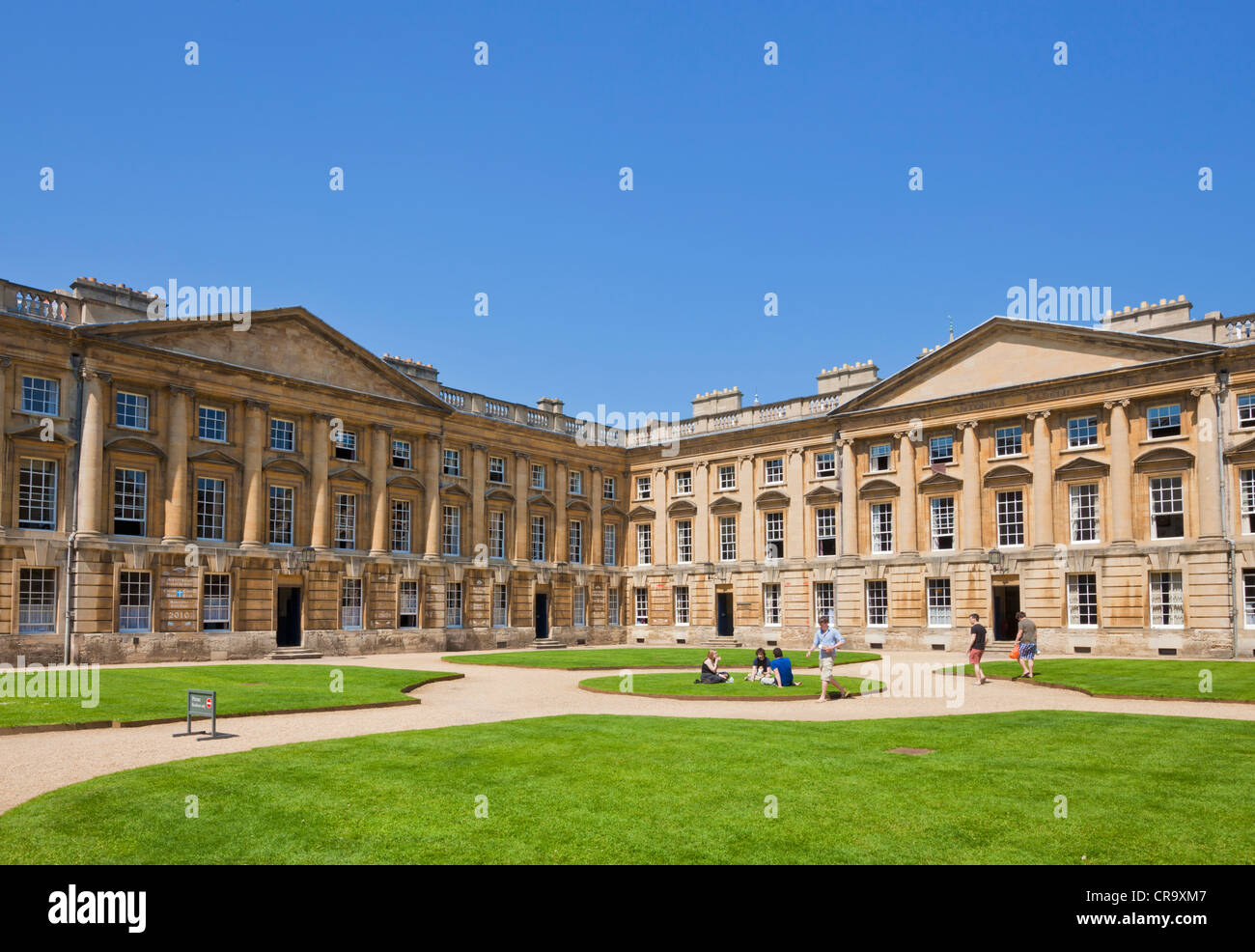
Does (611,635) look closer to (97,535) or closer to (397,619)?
(397,619)

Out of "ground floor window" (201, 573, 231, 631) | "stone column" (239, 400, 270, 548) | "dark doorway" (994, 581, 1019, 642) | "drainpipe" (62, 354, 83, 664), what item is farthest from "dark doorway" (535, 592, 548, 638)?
"drainpipe" (62, 354, 83, 664)

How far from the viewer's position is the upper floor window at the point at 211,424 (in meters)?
40.2

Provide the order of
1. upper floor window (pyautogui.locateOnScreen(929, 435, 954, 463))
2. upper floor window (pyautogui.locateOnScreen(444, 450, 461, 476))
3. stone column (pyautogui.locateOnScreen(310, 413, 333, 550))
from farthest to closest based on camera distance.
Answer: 1. upper floor window (pyautogui.locateOnScreen(444, 450, 461, 476))
2. upper floor window (pyautogui.locateOnScreen(929, 435, 954, 463))
3. stone column (pyautogui.locateOnScreen(310, 413, 333, 550))

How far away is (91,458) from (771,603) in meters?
33.8

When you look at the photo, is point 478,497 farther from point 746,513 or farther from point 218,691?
point 218,691

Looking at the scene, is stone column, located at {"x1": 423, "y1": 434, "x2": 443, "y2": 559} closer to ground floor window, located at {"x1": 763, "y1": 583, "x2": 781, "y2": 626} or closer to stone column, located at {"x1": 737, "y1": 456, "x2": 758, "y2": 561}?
stone column, located at {"x1": 737, "y1": 456, "x2": 758, "y2": 561}

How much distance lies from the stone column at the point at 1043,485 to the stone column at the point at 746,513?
15512mm

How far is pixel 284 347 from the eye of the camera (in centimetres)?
4322

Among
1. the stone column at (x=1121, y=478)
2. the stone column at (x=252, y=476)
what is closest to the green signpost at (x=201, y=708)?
the stone column at (x=252, y=476)

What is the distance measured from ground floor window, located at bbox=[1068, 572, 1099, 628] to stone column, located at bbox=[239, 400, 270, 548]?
1405 inches

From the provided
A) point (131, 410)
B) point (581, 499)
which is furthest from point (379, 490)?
point (581, 499)

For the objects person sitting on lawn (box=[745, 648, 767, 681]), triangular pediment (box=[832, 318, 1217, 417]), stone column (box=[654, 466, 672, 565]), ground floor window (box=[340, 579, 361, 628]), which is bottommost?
person sitting on lawn (box=[745, 648, 767, 681])

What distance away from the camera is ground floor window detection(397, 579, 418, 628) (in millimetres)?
47062
